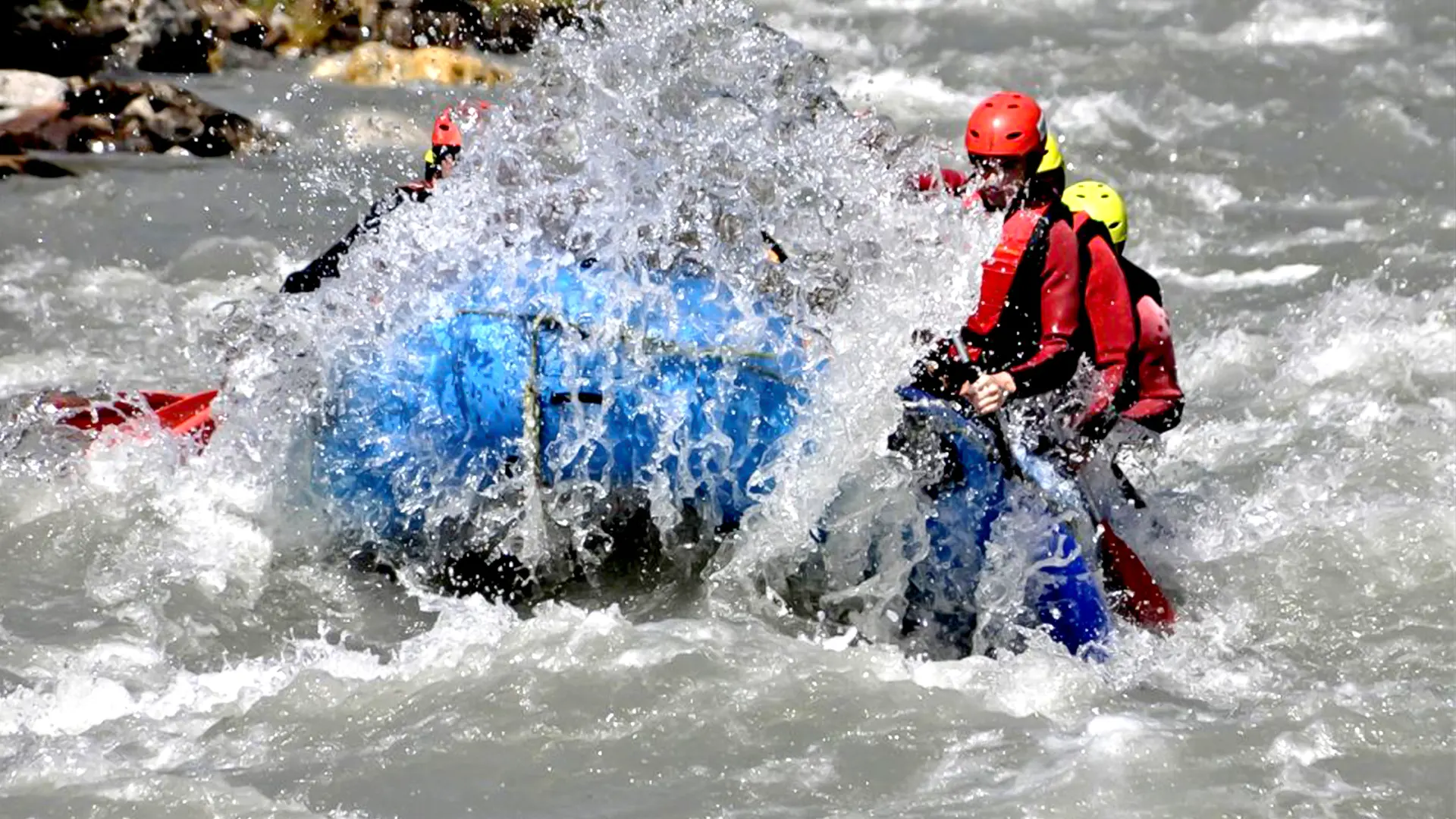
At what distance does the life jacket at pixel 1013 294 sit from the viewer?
5059 mm

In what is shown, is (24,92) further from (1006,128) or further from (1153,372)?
(1153,372)

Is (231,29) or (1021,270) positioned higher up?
(231,29)

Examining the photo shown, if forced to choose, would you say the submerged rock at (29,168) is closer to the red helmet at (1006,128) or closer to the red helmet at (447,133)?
the red helmet at (447,133)

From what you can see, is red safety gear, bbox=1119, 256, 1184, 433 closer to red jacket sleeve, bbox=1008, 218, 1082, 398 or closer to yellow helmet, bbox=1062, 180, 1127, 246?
yellow helmet, bbox=1062, 180, 1127, 246

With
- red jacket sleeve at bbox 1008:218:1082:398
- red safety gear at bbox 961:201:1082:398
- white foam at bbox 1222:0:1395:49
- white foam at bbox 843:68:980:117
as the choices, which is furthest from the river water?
white foam at bbox 1222:0:1395:49

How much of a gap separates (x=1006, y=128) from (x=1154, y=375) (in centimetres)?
106

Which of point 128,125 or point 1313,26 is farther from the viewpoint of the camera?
point 1313,26

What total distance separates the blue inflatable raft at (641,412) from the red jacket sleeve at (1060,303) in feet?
1.36

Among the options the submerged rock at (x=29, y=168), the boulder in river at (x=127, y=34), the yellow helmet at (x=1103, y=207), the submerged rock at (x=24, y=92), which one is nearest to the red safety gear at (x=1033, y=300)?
the yellow helmet at (x=1103, y=207)

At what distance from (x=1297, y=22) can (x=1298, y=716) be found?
10.0 m

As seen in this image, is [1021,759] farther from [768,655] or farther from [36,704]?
[36,704]

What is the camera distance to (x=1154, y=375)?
563 centimetres

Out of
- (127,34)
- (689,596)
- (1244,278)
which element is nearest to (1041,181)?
(689,596)

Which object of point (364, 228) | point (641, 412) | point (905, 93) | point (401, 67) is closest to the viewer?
point (641, 412)
